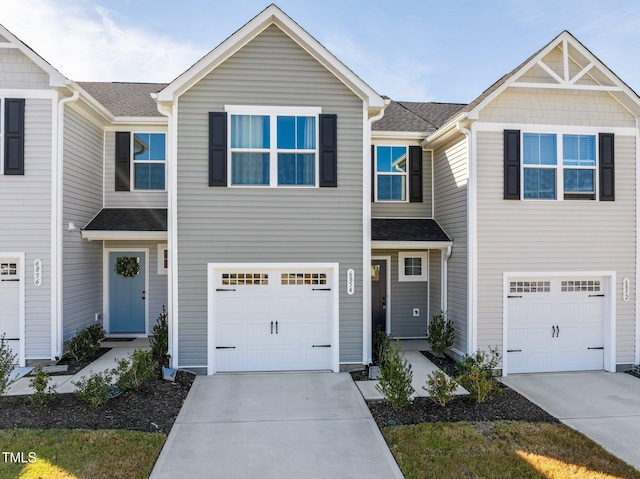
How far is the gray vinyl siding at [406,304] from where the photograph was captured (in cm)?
1080

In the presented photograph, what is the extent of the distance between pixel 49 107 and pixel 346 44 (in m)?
8.54

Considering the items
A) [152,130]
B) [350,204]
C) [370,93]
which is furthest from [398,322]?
[152,130]

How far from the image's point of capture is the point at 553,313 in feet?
29.0

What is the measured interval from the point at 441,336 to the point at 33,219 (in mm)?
9470

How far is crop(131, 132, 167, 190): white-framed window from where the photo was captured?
10609 mm

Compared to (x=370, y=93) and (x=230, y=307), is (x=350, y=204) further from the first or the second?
(x=230, y=307)

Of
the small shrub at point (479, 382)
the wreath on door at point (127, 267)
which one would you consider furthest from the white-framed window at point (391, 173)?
the wreath on door at point (127, 267)

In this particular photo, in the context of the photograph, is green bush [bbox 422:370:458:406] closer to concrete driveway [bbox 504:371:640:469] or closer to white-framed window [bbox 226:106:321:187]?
concrete driveway [bbox 504:371:640:469]

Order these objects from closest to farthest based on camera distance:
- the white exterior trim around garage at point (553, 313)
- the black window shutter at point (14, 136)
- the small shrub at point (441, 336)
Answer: the black window shutter at point (14, 136) → the white exterior trim around garage at point (553, 313) → the small shrub at point (441, 336)

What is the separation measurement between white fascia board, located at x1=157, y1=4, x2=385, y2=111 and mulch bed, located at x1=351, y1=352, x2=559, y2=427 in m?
5.99

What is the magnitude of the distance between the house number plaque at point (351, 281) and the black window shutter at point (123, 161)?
21.5 ft

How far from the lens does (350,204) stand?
27.8 ft

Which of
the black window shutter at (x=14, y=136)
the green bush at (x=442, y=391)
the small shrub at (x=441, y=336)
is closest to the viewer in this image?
the green bush at (x=442, y=391)

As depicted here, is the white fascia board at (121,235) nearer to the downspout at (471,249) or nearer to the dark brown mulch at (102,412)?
the dark brown mulch at (102,412)
